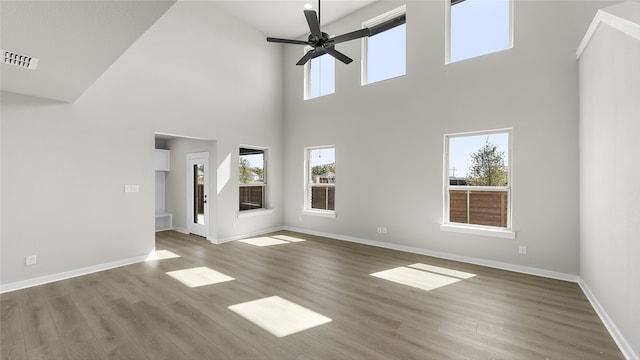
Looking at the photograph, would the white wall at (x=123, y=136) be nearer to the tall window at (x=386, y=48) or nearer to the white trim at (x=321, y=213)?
the white trim at (x=321, y=213)

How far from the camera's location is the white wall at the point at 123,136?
357 cm

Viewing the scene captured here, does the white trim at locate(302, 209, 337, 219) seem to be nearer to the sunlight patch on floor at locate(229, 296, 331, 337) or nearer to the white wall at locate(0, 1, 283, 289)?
the white wall at locate(0, 1, 283, 289)

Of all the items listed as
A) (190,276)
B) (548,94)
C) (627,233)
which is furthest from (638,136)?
(190,276)

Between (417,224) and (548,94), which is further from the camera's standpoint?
(417,224)

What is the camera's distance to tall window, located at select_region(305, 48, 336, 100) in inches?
257

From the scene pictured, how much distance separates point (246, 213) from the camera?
643 centimetres

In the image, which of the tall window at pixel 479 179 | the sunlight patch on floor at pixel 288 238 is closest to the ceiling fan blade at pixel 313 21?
the tall window at pixel 479 179

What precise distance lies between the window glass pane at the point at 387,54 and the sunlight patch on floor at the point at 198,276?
15.3ft

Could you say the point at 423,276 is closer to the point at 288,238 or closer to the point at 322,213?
the point at 322,213

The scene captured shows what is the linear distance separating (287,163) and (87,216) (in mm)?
4214

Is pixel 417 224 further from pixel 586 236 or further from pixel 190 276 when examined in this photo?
pixel 190 276

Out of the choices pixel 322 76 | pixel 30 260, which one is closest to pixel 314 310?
pixel 30 260

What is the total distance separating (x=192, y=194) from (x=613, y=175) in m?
7.18

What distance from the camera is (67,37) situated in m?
2.07
